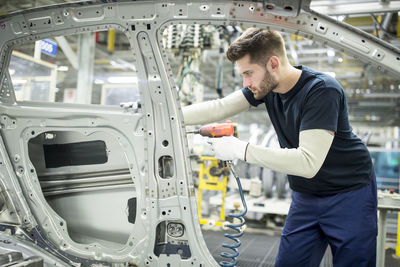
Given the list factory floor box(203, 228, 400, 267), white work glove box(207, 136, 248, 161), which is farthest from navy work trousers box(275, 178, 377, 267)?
factory floor box(203, 228, 400, 267)

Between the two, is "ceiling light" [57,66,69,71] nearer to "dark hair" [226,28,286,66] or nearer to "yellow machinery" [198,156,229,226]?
"yellow machinery" [198,156,229,226]

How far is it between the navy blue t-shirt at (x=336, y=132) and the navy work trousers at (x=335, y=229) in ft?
Result: 0.21

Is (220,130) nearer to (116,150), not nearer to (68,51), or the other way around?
(116,150)

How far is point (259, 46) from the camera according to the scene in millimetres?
1943

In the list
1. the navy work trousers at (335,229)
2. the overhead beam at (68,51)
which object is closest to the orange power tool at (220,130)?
the navy work trousers at (335,229)

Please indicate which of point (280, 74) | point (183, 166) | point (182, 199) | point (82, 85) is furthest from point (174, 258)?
point (82, 85)

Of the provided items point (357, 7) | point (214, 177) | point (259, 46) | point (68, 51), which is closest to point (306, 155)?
point (259, 46)

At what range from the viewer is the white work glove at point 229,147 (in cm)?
192

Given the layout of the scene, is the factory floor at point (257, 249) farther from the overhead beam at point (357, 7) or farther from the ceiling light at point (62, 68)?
the overhead beam at point (357, 7)

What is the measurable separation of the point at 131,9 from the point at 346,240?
1.77 metres

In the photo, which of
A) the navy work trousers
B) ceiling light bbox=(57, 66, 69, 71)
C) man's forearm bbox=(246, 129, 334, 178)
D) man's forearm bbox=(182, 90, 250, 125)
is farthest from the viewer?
ceiling light bbox=(57, 66, 69, 71)

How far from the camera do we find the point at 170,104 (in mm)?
2021

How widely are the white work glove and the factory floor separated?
7.59 ft

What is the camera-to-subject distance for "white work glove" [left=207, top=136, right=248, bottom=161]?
1.92 meters
